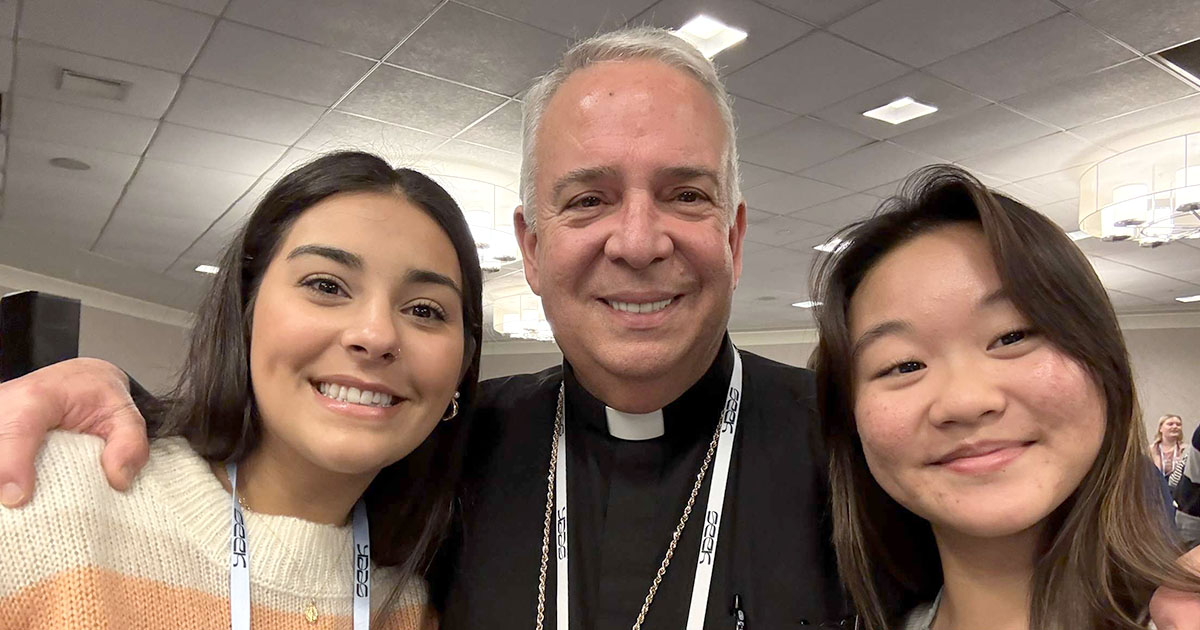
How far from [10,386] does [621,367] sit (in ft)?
3.15

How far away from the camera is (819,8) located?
375cm

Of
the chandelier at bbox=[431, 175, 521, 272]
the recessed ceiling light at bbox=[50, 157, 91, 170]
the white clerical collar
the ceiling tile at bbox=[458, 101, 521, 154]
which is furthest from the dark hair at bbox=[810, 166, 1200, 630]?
the recessed ceiling light at bbox=[50, 157, 91, 170]

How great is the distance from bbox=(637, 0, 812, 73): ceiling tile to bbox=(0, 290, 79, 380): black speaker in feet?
9.35

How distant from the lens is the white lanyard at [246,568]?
1.28 metres

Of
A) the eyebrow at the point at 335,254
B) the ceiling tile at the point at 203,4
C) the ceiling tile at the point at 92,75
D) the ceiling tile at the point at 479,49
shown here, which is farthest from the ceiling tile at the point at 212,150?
the eyebrow at the point at 335,254

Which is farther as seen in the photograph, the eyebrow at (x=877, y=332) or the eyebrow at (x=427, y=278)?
the eyebrow at (x=427, y=278)

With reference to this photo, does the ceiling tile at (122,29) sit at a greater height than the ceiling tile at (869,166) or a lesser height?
greater

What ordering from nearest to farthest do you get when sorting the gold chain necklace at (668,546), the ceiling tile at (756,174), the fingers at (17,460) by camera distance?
the fingers at (17,460) → the gold chain necklace at (668,546) → the ceiling tile at (756,174)

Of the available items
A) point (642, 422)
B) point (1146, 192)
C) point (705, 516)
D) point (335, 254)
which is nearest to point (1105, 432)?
point (705, 516)

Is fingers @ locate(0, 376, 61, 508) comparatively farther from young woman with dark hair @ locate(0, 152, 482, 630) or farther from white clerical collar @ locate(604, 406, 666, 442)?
white clerical collar @ locate(604, 406, 666, 442)

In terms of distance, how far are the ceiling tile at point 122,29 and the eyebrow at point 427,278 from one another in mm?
3278

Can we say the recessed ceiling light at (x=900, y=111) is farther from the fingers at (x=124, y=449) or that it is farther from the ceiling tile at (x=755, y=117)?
the fingers at (x=124, y=449)

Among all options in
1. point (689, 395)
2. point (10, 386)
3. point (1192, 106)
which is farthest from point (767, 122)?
point (10, 386)

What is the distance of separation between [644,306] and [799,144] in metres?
4.25
